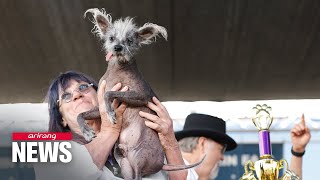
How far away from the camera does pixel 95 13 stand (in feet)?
5.90

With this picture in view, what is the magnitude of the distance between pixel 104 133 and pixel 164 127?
19 cm

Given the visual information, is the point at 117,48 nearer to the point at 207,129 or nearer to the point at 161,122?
the point at 161,122

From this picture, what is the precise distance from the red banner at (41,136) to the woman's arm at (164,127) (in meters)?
0.29

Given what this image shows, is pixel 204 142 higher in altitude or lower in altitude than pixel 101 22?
lower

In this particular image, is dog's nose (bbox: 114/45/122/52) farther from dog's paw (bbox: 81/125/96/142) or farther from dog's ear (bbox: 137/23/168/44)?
dog's paw (bbox: 81/125/96/142)

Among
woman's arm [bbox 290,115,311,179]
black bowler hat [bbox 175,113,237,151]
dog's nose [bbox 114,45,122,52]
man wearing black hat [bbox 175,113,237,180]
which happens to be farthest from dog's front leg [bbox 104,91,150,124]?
woman's arm [bbox 290,115,311,179]

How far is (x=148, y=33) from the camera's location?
191cm

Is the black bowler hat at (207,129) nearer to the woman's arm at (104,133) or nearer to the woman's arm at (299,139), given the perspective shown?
the woman's arm at (299,139)

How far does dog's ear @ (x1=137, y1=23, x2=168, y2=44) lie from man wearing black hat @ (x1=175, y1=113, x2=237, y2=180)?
1.04 meters

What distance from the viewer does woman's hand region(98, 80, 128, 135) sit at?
188 centimetres

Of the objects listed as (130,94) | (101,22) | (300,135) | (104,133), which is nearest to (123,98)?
(130,94)

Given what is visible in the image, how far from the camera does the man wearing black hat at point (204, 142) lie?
2969 mm

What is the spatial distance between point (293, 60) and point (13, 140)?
5.89 m

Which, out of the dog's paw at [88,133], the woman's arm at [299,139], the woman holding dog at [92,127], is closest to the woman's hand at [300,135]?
the woman's arm at [299,139]
